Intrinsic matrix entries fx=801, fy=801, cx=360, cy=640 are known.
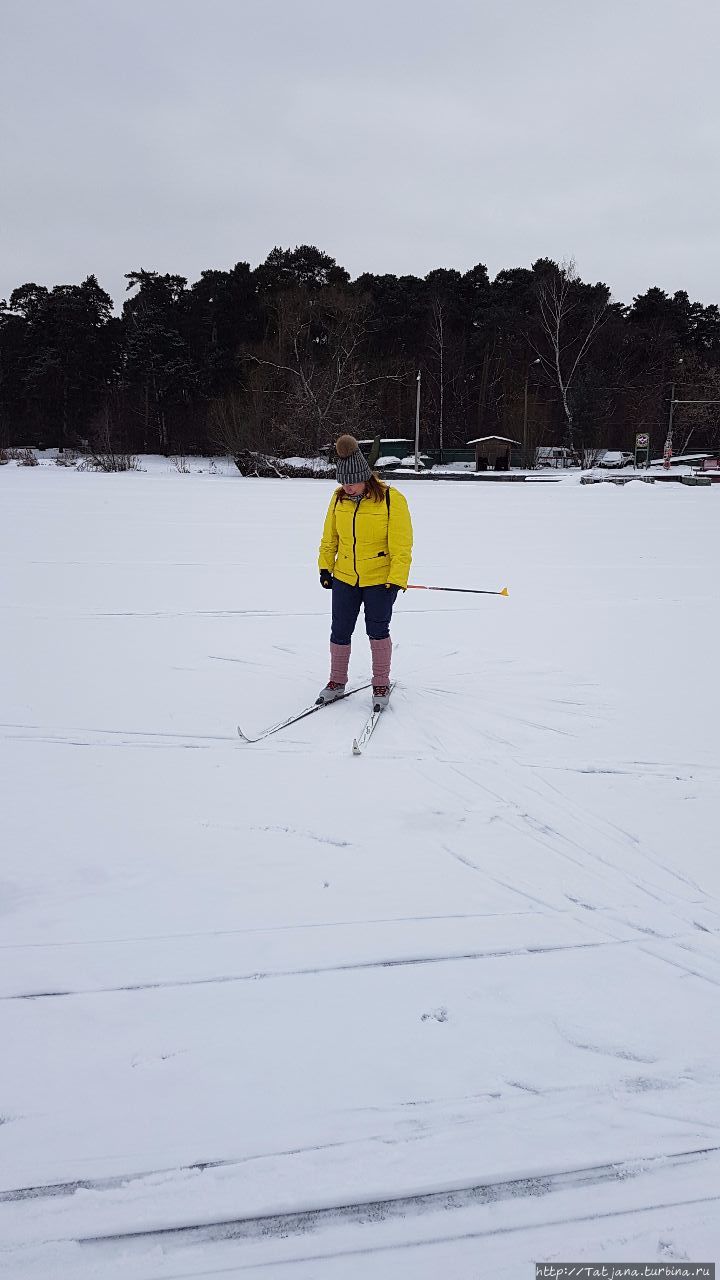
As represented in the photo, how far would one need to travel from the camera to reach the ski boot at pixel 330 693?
17.1 ft

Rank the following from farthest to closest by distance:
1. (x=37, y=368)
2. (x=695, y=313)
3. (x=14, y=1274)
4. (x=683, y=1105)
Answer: (x=695, y=313) < (x=37, y=368) < (x=683, y=1105) < (x=14, y=1274)

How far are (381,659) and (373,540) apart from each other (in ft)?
2.51

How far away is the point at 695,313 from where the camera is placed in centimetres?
5612

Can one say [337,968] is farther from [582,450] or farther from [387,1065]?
[582,450]

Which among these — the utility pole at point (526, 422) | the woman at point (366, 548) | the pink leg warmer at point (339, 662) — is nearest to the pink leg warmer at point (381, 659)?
the woman at point (366, 548)

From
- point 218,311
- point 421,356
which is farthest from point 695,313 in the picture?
point 218,311

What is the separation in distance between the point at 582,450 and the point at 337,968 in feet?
135

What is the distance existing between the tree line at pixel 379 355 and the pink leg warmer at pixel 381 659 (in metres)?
37.5

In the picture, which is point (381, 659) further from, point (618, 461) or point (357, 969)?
point (618, 461)

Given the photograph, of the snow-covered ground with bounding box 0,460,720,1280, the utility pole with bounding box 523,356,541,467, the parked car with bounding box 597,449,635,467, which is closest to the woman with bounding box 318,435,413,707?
the snow-covered ground with bounding box 0,460,720,1280

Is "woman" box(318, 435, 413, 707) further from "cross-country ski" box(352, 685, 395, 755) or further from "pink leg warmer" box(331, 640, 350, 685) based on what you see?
"pink leg warmer" box(331, 640, 350, 685)

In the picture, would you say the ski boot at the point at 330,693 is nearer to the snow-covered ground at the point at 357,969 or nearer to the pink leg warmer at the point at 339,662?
the pink leg warmer at the point at 339,662

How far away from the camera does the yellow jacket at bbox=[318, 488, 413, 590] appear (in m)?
4.89

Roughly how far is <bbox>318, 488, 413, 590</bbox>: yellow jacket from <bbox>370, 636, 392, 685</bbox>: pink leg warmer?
1.30 ft
